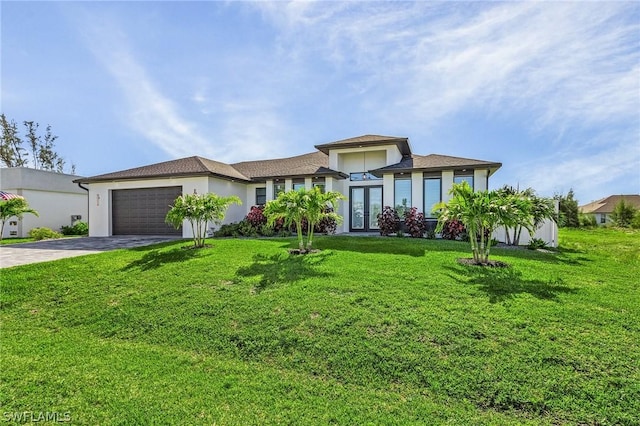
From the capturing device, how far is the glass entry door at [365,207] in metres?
17.9

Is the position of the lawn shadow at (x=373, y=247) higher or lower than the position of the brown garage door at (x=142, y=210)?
lower

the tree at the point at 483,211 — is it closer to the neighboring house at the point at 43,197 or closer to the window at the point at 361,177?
the window at the point at 361,177

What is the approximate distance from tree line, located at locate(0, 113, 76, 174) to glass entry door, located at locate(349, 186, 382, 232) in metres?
35.9

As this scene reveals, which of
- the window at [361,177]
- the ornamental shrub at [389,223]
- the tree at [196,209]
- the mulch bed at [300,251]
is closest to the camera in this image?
the mulch bed at [300,251]

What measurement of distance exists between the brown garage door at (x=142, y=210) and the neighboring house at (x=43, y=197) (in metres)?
8.13

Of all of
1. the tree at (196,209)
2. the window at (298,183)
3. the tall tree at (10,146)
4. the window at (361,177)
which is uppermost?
the tall tree at (10,146)

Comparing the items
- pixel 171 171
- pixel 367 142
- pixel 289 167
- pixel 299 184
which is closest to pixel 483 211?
pixel 367 142

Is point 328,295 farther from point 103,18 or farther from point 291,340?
point 103,18

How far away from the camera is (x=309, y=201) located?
31.7 feet

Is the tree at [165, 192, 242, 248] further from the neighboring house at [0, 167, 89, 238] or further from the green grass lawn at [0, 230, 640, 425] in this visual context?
the neighboring house at [0, 167, 89, 238]

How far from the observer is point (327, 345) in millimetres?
4707

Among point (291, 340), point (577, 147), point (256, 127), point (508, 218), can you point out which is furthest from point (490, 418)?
point (577, 147)

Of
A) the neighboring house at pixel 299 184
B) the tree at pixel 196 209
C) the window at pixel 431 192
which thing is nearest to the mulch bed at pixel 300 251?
the tree at pixel 196 209

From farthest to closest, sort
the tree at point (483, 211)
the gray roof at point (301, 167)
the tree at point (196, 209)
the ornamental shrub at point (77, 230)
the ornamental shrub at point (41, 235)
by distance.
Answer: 1. the ornamental shrub at point (77, 230)
2. the ornamental shrub at point (41, 235)
3. the gray roof at point (301, 167)
4. the tree at point (196, 209)
5. the tree at point (483, 211)
